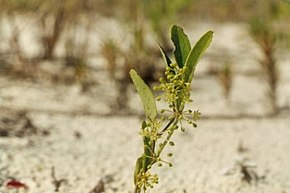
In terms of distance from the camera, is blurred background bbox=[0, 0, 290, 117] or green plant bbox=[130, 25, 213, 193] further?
blurred background bbox=[0, 0, 290, 117]

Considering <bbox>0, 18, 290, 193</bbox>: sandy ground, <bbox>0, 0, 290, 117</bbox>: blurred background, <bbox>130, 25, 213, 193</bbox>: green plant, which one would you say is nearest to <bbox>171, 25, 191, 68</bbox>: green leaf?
<bbox>130, 25, 213, 193</bbox>: green plant

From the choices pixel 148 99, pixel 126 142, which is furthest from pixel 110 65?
pixel 148 99

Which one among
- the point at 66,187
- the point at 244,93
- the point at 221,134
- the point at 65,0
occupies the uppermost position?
the point at 65,0

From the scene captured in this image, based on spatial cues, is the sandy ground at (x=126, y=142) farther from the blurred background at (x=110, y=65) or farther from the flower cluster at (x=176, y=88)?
the flower cluster at (x=176, y=88)

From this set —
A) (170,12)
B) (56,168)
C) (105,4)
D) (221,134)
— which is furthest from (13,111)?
(105,4)

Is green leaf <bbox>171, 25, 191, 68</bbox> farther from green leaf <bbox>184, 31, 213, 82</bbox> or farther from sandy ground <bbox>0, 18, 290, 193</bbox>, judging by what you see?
sandy ground <bbox>0, 18, 290, 193</bbox>

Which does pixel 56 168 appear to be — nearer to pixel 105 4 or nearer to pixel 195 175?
pixel 195 175
